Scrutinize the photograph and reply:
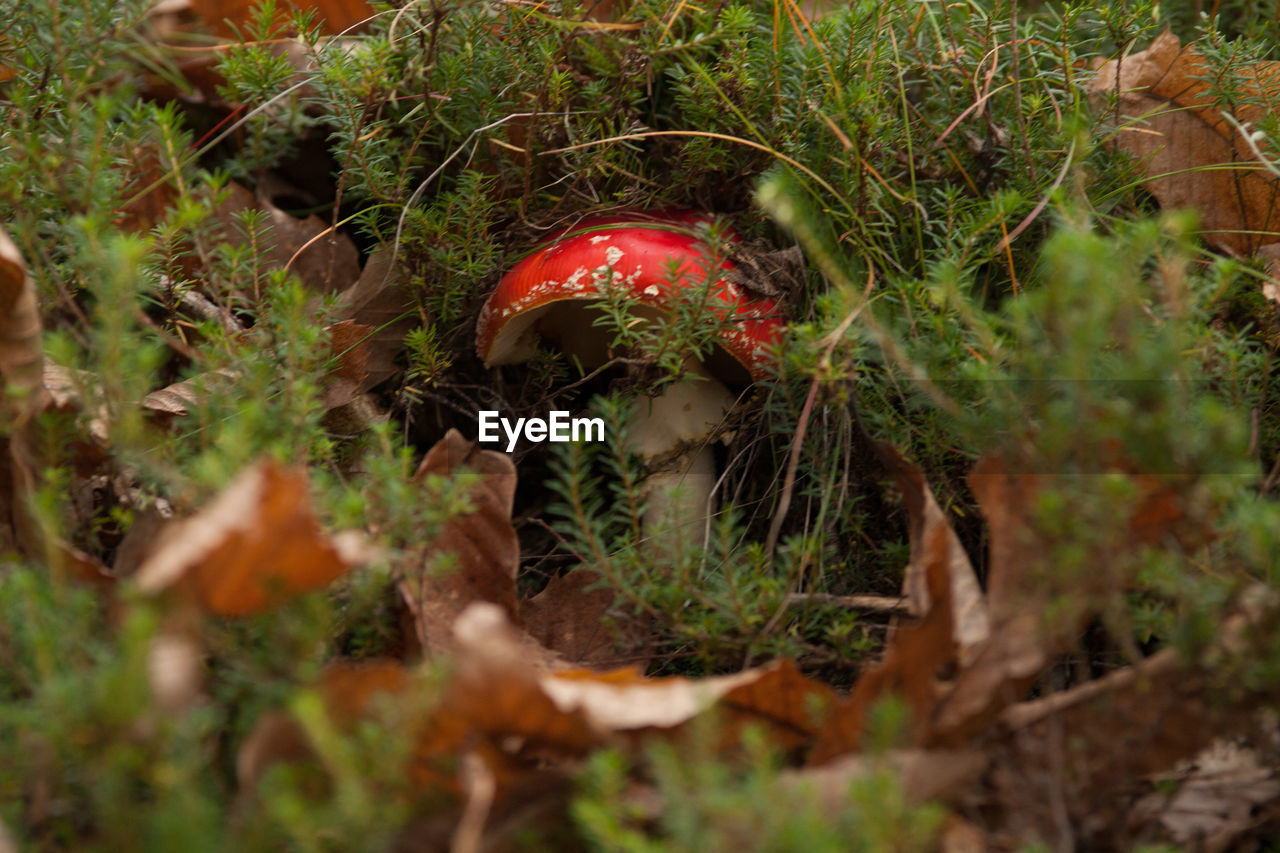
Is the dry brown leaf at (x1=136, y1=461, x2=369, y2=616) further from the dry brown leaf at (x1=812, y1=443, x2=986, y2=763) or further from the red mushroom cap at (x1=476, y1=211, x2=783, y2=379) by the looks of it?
the red mushroom cap at (x1=476, y1=211, x2=783, y2=379)

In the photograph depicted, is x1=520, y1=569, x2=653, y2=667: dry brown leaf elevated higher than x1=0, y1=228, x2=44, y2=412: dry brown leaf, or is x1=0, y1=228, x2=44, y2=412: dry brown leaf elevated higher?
x1=0, y1=228, x2=44, y2=412: dry brown leaf

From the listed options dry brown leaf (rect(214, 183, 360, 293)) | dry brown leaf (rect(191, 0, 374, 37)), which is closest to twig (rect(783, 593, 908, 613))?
dry brown leaf (rect(214, 183, 360, 293))

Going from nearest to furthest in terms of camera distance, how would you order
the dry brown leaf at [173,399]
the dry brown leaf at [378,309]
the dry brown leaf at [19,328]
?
the dry brown leaf at [19,328]
the dry brown leaf at [173,399]
the dry brown leaf at [378,309]

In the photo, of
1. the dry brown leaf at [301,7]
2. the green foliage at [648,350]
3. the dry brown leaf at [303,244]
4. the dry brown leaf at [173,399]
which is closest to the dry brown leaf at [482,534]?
the green foliage at [648,350]

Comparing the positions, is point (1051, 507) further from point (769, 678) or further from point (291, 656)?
point (291, 656)

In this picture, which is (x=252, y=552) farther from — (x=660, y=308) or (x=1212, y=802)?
(x=1212, y=802)

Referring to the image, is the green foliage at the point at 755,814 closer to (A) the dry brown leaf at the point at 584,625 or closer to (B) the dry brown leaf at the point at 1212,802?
(B) the dry brown leaf at the point at 1212,802

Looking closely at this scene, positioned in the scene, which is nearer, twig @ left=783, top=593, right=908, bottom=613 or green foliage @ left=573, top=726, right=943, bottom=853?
green foliage @ left=573, top=726, right=943, bottom=853

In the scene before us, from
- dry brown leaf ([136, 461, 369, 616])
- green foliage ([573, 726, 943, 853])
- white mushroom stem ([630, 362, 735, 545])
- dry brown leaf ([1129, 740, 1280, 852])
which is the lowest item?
white mushroom stem ([630, 362, 735, 545])
